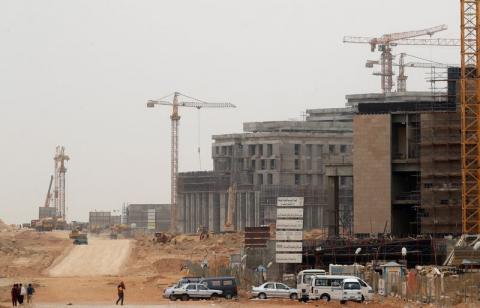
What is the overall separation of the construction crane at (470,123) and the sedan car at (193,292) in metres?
46.2

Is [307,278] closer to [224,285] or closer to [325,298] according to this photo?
[325,298]

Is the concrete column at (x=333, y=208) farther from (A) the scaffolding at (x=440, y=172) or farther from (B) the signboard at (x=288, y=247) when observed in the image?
(B) the signboard at (x=288, y=247)

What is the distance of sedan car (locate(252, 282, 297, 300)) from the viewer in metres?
84.9

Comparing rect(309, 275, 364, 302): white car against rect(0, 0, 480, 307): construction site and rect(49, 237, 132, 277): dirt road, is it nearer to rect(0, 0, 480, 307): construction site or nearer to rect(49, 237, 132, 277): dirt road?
rect(0, 0, 480, 307): construction site

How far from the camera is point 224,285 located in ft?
284

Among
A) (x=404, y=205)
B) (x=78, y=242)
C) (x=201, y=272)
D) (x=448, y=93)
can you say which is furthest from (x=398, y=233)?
(x=78, y=242)

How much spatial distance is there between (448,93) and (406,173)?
10103mm

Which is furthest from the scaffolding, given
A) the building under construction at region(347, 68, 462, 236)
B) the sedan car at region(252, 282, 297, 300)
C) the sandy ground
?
the sedan car at region(252, 282, 297, 300)

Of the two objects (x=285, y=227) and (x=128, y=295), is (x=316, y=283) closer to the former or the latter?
(x=285, y=227)

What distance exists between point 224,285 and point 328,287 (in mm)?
9031

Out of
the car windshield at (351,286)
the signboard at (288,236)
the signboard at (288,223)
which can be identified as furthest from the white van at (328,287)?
the signboard at (288,223)

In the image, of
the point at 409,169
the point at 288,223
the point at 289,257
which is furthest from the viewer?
the point at 409,169

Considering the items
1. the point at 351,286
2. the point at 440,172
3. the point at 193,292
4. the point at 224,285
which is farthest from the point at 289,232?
the point at 440,172

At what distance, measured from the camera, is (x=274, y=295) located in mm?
85625
